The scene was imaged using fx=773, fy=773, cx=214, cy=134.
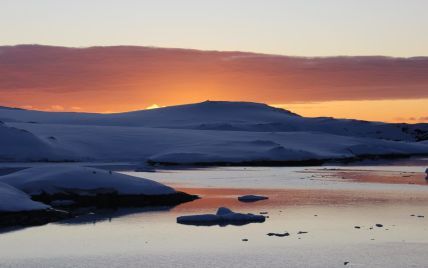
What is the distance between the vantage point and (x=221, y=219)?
66.7ft

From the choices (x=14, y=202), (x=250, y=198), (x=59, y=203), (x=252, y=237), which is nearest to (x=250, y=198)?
(x=250, y=198)

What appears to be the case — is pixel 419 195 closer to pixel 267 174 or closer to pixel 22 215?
pixel 267 174

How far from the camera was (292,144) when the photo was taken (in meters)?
56.9

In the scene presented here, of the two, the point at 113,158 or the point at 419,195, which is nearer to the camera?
the point at 419,195

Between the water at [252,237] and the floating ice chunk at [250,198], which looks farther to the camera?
the floating ice chunk at [250,198]

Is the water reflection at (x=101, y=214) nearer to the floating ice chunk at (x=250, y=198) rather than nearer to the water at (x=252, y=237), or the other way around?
the water at (x=252, y=237)

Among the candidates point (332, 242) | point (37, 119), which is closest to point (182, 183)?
point (332, 242)

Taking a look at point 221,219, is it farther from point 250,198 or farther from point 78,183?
point 78,183

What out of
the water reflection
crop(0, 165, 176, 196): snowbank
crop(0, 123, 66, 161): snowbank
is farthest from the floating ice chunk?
crop(0, 123, 66, 161): snowbank

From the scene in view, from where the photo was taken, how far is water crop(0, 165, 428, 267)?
1522 cm

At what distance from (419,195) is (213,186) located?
26.7 ft

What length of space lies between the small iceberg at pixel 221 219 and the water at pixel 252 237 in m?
0.39

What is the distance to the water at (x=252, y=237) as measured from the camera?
15.2 meters

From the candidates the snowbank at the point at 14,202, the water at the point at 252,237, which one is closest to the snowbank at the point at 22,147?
the water at the point at 252,237
